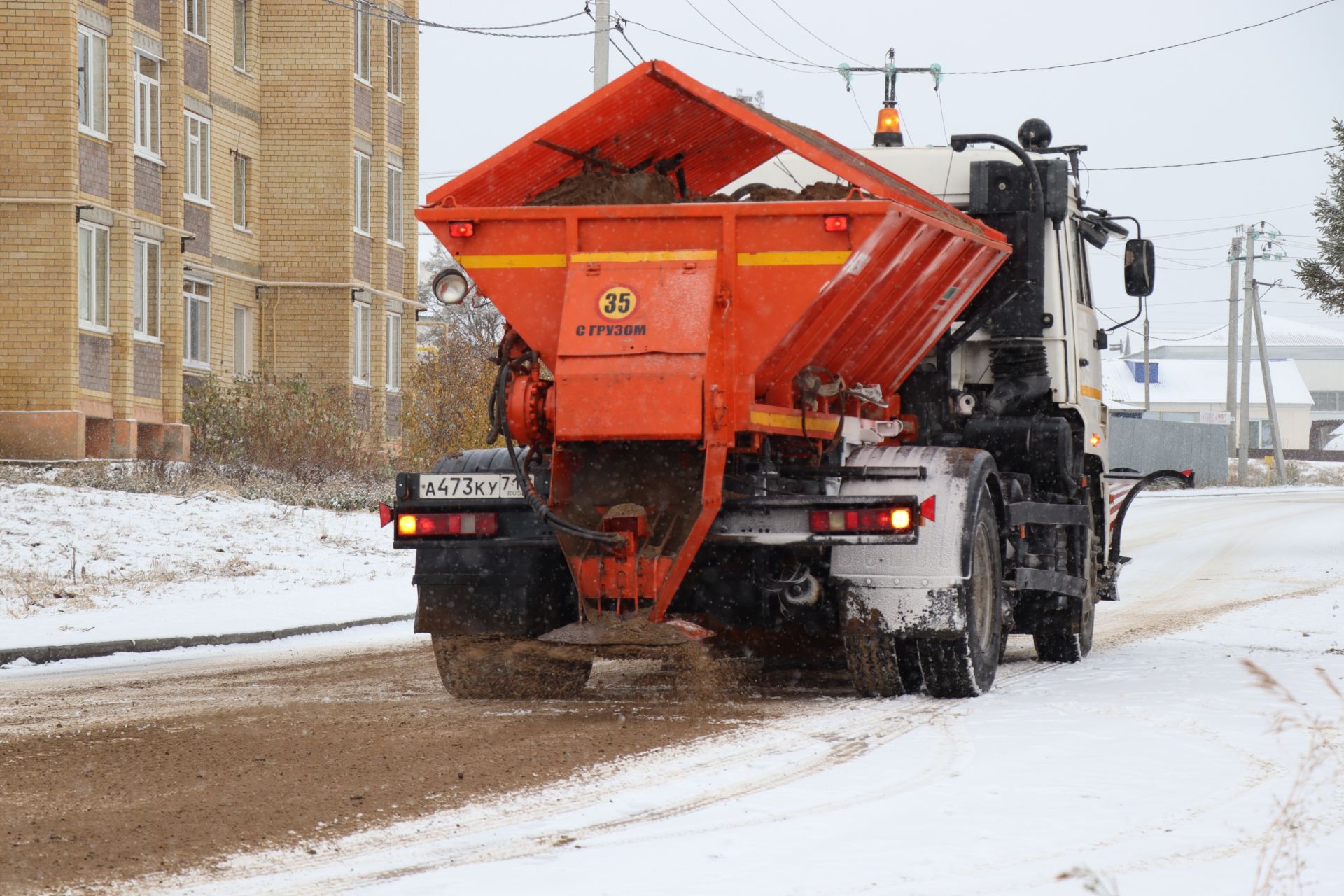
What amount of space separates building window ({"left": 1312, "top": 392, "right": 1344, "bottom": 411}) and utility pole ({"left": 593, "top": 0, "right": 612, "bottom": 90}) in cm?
11884

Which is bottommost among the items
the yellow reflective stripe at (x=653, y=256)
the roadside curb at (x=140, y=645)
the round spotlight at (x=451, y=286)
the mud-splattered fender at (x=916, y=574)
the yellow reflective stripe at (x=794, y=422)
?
the roadside curb at (x=140, y=645)

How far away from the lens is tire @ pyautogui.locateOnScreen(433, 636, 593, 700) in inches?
337

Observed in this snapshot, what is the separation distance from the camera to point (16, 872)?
4.83 m

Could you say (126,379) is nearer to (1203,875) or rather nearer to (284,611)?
(284,611)

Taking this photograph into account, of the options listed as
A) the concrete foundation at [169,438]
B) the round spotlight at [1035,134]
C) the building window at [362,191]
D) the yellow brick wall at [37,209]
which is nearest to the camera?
the round spotlight at [1035,134]

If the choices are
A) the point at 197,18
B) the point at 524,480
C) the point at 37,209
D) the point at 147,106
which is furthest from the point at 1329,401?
the point at 524,480

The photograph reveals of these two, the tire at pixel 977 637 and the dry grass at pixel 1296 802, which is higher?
the tire at pixel 977 637

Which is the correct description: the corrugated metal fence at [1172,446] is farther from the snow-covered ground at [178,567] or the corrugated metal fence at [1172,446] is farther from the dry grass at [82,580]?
the dry grass at [82,580]

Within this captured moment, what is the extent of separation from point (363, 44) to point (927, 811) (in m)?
30.4

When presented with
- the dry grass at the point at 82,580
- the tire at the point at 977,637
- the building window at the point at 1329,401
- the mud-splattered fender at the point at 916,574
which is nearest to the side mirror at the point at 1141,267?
the tire at the point at 977,637

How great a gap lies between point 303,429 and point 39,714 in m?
16.8

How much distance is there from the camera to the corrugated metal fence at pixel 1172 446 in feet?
185

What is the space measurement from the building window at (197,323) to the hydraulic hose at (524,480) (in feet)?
70.2

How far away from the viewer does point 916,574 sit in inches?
316
